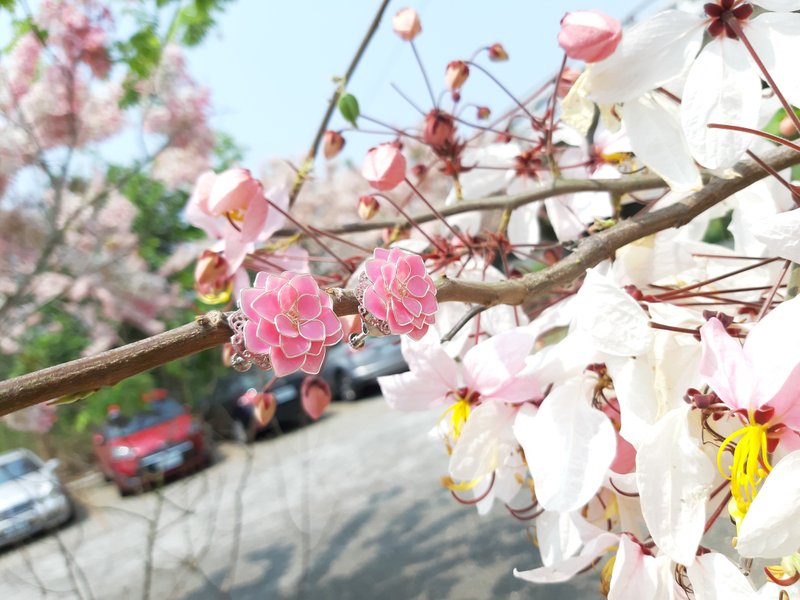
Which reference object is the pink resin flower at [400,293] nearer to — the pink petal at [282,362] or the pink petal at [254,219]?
the pink petal at [282,362]

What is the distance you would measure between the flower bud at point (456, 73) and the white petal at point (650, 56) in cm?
40

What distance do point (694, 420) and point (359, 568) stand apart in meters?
2.83

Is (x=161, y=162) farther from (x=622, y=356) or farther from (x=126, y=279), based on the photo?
(x=622, y=356)

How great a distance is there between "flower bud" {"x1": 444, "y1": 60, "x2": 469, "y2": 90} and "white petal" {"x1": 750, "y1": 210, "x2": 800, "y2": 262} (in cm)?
53

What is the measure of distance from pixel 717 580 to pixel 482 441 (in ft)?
0.54

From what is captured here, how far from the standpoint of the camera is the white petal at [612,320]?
1.16ft

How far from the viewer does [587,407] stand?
1.31ft

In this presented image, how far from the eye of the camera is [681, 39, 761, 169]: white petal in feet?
1.19

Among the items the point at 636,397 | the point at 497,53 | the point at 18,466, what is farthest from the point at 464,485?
the point at 18,466

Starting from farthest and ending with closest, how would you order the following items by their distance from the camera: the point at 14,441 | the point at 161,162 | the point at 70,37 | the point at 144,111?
1. the point at 14,441
2. the point at 161,162
3. the point at 144,111
4. the point at 70,37

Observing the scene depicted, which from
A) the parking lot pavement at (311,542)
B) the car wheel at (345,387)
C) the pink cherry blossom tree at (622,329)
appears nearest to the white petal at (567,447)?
the pink cherry blossom tree at (622,329)

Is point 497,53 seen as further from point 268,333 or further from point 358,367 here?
point 358,367

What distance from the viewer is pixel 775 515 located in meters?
0.28

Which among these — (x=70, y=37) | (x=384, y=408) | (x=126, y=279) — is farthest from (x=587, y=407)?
(x=384, y=408)
